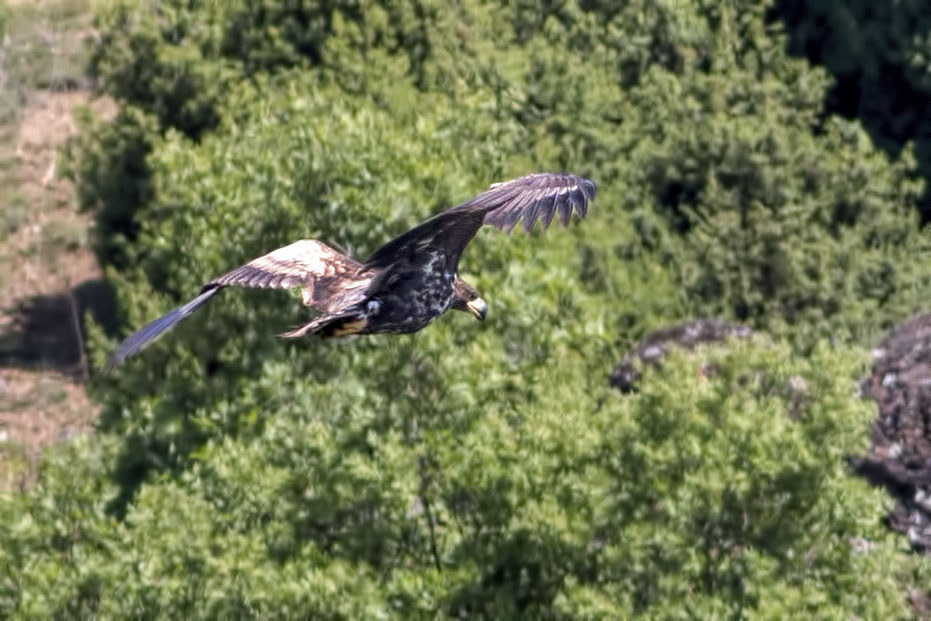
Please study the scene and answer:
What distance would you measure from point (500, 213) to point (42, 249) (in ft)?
114

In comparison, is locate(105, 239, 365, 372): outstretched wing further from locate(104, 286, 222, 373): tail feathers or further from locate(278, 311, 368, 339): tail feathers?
locate(104, 286, 222, 373): tail feathers

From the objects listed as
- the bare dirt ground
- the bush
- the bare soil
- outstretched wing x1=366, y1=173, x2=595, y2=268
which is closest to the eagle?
outstretched wing x1=366, y1=173, x2=595, y2=268

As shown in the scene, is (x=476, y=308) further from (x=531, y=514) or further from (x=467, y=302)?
(x=531, y=514)

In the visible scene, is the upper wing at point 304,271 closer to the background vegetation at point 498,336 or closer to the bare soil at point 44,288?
the background vegetation at point 498,336

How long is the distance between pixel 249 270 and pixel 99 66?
89.4 ft

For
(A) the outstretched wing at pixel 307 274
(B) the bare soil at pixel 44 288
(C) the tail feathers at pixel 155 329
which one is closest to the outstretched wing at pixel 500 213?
(A) the outstretched wing at pixel 307 274

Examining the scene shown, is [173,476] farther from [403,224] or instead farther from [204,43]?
[204,43]

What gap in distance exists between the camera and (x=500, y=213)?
42.8ft

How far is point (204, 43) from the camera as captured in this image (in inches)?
1532

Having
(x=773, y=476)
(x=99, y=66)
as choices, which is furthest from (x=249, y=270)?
(x=99, y=66)

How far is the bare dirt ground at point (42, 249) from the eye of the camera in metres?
42.7

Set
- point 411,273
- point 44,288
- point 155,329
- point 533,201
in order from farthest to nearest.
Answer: point 44,288, point 411,273, point 533,201, point 155,329

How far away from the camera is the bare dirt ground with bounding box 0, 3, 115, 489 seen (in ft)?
140

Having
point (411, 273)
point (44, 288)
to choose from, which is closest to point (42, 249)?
point (44, 288)
